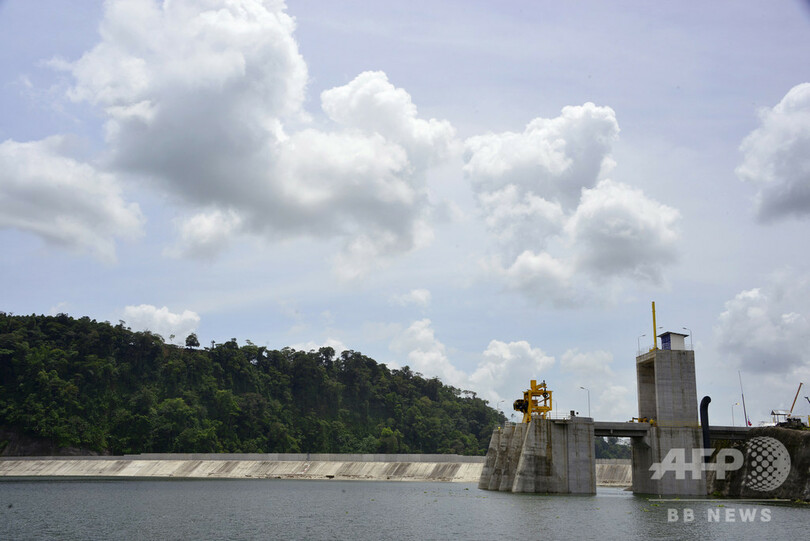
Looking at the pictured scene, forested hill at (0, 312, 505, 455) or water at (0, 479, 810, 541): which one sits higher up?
forested hill at (0, 312, 505, 455)

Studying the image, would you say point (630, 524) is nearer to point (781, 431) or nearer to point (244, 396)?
point (781, 431)

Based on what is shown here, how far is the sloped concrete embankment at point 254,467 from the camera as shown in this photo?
426ft

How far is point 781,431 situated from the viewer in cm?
7481

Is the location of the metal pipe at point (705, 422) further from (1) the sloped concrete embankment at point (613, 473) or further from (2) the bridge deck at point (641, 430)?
(1) the sloped concrete embankment at point (613, 473)

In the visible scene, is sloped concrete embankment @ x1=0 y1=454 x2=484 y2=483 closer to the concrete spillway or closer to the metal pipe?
the concrete spillway

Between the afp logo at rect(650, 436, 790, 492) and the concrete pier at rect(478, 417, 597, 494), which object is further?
the concrete pier at rect(478, 417, 597, 494)

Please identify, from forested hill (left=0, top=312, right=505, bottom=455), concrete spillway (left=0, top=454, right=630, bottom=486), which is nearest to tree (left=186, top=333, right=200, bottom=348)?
forested hill (left=0, top=312, right=505, bottom=455)

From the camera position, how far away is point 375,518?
56312 millimetres

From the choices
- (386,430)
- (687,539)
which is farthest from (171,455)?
(687,539)

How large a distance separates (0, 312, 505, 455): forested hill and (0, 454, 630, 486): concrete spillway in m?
16.1

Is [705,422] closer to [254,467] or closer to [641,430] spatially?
[641,430]

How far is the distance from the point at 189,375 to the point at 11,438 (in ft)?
141

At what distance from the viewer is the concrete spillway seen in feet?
425

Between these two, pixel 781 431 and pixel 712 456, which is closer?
pixel 781 431
